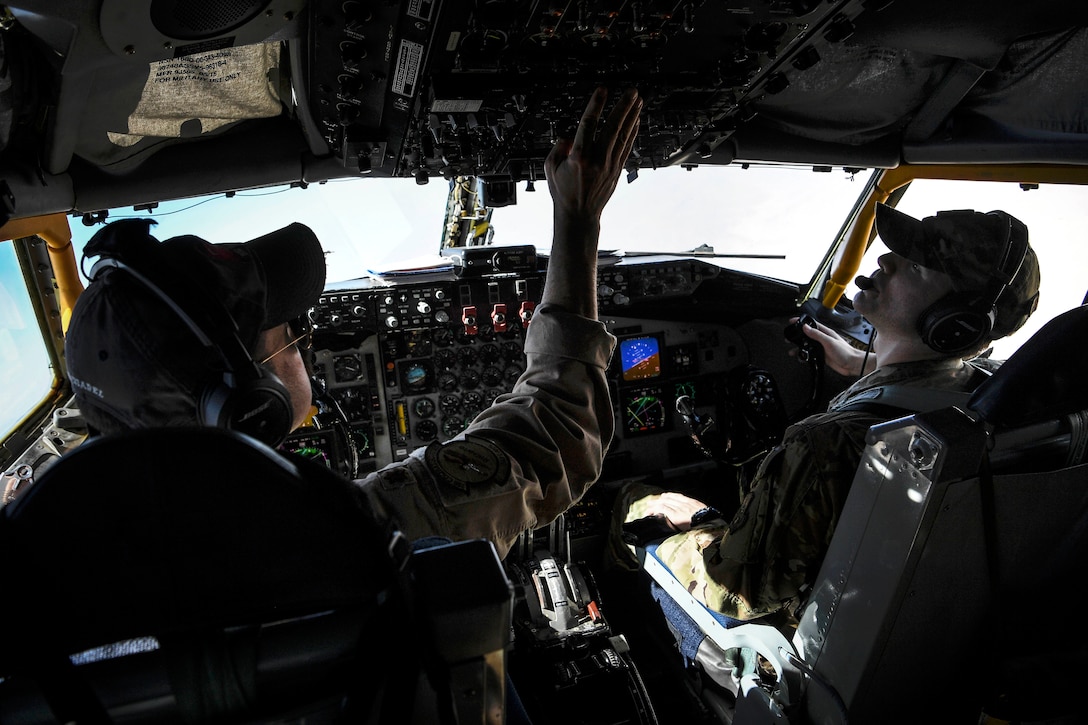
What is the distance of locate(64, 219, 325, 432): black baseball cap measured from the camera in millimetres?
732

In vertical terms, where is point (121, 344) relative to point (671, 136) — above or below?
below

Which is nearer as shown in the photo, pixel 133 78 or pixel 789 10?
pixel 789 10

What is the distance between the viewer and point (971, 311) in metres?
1.82

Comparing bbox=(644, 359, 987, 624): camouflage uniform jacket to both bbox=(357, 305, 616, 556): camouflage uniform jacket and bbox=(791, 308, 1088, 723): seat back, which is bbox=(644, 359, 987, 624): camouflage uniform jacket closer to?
bbox=(791, 308, 1088, 723): seat back

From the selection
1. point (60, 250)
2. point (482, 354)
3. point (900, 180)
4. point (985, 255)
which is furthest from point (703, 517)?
point (60, 250)

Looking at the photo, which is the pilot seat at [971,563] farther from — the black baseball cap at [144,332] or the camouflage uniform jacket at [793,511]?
the black baseball cap at [144,332]

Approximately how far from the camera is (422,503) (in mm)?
1000

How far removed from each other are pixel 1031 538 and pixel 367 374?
114 inches

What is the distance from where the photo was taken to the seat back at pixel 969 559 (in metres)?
1.19

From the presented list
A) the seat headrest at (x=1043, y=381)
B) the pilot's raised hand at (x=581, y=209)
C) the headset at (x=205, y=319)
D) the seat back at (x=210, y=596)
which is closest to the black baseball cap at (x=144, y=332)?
the headset at (x=205, y=319)

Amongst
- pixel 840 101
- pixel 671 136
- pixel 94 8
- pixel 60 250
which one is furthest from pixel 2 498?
pixel 840 101

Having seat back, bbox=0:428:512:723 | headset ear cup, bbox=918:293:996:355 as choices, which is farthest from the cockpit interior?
headset ear cup, bbox=918:293:996:355

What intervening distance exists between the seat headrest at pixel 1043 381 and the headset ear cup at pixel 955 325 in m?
0.58

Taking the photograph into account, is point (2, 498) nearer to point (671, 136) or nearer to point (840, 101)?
point (671, 136)
